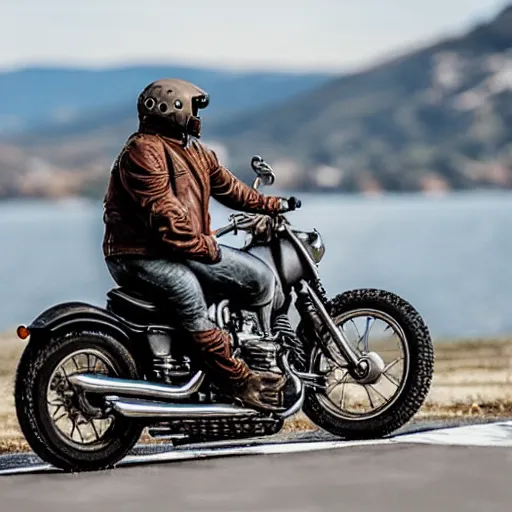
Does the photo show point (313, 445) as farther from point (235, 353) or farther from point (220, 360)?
point (220, 360)

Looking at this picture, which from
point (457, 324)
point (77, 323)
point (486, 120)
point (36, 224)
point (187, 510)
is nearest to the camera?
point (187, 510)

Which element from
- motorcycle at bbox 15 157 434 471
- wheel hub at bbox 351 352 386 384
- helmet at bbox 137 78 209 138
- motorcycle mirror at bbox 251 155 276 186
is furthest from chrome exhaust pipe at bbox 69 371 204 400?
helmet at bbox 137 78 209 138

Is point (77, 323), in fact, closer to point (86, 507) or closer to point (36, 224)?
point (86, 507)

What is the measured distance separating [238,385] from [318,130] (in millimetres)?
182449

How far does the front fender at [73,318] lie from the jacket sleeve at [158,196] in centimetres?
47

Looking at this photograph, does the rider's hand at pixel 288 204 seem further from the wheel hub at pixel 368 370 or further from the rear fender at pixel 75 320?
the rear fender at pixel 75 320

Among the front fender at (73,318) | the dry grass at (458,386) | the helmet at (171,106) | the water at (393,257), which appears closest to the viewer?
the front fender at (73,318)

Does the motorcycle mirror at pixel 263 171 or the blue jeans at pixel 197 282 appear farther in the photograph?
the motorcycle mirror at pixel 263 171

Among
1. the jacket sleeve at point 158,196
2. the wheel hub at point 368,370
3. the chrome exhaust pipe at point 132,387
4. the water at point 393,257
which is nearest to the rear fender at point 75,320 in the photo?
the chrome exhaust pipe at point 132,387

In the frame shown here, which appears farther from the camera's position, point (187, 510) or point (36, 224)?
point (36, 224)

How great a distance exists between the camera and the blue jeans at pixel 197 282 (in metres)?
9.72

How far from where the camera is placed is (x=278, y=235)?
10219 mm

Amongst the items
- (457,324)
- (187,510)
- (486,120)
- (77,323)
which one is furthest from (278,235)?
(486,120)

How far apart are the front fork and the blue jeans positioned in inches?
11.1
